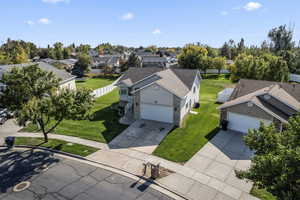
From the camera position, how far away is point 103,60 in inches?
3214

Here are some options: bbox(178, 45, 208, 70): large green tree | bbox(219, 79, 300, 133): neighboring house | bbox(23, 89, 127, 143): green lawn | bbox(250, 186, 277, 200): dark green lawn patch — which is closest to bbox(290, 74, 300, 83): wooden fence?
bbox(178, 45, 208, 70): large green tree

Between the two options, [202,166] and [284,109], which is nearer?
[202,166]

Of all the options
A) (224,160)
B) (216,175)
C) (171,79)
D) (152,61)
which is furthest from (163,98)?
(152,61)

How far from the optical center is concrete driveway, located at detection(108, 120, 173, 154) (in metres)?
17.4

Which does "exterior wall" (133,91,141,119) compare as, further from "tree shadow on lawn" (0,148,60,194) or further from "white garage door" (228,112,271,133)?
"tree shadow on lawn" (0,148,60,194)

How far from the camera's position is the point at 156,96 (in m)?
21.8

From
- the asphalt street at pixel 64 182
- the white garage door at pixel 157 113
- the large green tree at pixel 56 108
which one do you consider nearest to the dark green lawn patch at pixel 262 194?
the asphalt street at pixel 64 182

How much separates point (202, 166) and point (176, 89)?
9.88 m

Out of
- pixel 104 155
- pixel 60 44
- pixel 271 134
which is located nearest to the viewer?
pixel 271 134

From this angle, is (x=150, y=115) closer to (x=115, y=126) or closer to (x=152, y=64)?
(x=115, y=126)

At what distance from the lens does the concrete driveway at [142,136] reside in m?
17.4

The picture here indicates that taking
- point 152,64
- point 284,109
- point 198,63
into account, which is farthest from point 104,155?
point 152,64

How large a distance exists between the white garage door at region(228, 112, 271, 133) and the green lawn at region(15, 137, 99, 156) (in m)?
13.9

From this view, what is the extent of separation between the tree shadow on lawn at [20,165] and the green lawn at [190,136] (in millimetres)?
8822
